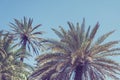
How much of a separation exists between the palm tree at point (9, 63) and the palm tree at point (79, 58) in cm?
931

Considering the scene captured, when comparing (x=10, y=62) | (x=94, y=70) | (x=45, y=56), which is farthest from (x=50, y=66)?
(x=10, y=62)

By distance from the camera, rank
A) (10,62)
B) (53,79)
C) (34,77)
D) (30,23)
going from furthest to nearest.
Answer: (30,23), (10,62), (34,77), (53,79)

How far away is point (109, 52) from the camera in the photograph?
38531mm

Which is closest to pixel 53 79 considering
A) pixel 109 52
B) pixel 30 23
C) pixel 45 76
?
pixel 45 76

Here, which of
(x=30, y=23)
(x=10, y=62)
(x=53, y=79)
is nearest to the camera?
(x=53, y=79)

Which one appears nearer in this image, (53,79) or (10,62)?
(53,79)

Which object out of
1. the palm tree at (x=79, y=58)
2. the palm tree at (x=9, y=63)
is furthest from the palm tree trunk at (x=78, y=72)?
the palm tree at (x=9, y=63)

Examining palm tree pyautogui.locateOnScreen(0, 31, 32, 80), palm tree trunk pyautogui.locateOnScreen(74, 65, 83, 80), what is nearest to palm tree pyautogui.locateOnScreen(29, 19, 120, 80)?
palm tree trunk pyautogui.locateOnScreen(74, 65, 83, 80)

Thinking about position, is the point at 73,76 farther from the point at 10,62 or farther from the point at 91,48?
the point at 10,62

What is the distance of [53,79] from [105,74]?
5.57 m

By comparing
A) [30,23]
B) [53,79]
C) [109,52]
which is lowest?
[53,79]

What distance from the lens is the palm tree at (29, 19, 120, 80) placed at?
37.4 meters

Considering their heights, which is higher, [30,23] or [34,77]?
[30,23]

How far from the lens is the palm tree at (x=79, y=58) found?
37.4 m
